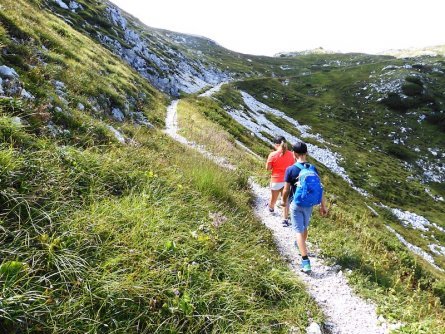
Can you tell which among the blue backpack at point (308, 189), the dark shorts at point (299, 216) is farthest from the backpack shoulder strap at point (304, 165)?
the dark shorts at point (299, 216)

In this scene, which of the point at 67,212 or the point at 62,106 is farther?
the point at 62,106

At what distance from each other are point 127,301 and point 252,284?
2.69 metres

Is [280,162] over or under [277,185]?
over

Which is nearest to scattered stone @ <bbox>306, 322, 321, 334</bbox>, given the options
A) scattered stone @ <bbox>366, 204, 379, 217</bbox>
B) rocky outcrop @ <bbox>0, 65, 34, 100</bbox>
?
rocky outcrop @ <bbox>0, 65, 34, 100</bbox>

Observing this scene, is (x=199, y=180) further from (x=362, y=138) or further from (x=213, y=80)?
(x=213, y=80)

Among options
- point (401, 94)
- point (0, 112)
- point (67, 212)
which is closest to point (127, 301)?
point (67, 212)

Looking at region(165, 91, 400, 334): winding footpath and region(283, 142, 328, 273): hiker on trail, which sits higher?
region(283, 142, 328, 273): hiker on trail

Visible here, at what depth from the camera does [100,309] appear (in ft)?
13.2

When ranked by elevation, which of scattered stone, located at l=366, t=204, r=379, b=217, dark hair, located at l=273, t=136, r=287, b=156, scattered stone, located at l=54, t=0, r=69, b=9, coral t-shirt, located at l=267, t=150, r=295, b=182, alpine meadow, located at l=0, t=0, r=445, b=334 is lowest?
scattered stone, located at l=366, t=204, r=379, b=217

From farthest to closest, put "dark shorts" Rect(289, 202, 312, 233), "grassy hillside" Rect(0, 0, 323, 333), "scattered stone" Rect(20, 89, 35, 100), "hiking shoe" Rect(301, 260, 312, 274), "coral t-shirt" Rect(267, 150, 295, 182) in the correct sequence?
"coral t-shirt" Rect(267, 150, 295, 182) → "scattered stone" Rect(20, 89, 35, 100) → "dark shorts" Rect(289, 202, 312, 233) → "hiking shoe" Rect(301, 260, 312, 274) → "grassy hillside" Rect(0, 0, 323, 333)

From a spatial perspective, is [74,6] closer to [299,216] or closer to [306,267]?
[299,216]

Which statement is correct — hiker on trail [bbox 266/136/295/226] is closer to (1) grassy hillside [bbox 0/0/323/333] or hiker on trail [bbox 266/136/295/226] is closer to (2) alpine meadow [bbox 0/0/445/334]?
(2) alpine meadow [bbox 0/0/445/334]

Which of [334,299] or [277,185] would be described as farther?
[277,185]

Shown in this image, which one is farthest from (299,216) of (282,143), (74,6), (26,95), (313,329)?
(74,6)
